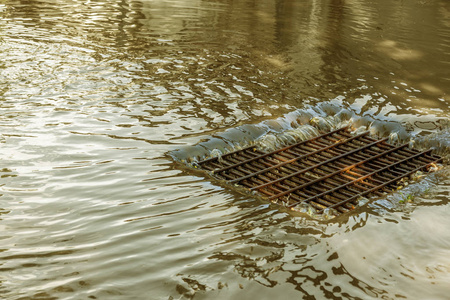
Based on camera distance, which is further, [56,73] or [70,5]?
[70,5]

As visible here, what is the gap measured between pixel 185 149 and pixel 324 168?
1.63m

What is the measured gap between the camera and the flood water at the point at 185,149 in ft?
13.7

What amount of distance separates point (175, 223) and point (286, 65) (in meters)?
5.19

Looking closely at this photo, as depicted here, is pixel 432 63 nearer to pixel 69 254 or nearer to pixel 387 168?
pixel 387 168

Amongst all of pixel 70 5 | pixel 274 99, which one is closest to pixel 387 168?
pixel 274 99

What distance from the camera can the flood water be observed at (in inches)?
165

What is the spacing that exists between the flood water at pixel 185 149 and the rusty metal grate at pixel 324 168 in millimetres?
317

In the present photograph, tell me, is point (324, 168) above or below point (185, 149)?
below

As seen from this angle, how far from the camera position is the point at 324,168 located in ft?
21.4

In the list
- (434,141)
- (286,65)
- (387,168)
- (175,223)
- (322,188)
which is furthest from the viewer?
(286,65)

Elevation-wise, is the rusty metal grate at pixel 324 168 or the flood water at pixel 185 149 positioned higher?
the flood water at pixel 185 149

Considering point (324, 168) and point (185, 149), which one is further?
point (324, 168)

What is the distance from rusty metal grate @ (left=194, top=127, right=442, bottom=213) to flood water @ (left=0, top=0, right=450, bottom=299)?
32 cm

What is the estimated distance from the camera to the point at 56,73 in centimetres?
802
